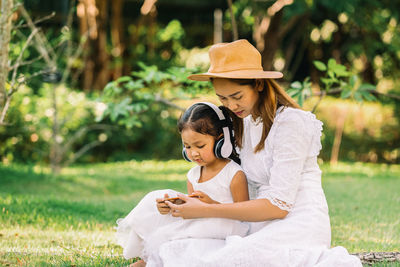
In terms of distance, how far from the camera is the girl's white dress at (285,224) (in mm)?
2662

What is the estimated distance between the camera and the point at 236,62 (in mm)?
2893

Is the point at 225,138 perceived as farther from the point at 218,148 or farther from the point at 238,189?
the point at 238,189

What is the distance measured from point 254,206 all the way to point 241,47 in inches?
33.9

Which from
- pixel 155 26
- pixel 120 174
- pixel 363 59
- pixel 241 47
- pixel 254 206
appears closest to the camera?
pixel 254 206

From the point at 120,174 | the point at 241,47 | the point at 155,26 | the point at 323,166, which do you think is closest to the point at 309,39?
the point at 155,26

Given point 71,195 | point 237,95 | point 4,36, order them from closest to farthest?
point 237,95 < point 4,36 < point 71,195

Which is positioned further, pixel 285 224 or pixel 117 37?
pixel 117 37

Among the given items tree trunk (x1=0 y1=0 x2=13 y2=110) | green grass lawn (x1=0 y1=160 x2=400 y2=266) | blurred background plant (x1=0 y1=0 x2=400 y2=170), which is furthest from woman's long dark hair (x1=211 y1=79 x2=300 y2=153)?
tree trunk (x1=0 y1=0 x2=13 y2=110)

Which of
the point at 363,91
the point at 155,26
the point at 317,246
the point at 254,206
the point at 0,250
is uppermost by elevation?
the point at 155,26

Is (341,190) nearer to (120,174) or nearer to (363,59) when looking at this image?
(120,174)

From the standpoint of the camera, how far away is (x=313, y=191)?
9.52 feet

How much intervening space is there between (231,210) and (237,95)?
0.61 meters

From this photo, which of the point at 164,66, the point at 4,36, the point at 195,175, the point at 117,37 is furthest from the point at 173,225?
the point at 164,66

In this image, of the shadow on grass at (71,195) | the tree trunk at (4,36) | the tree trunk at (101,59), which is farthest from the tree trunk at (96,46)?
the tree trunk at (4,36)
